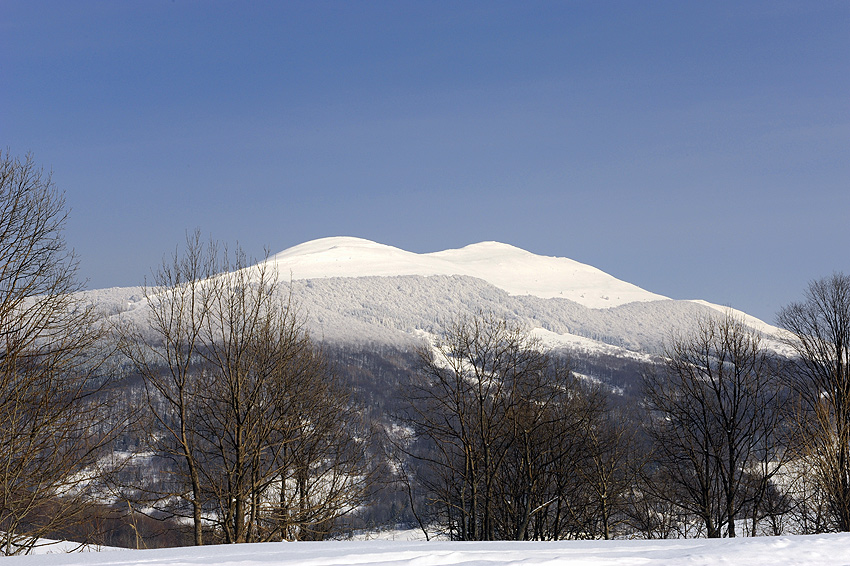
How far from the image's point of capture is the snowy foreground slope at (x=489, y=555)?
652 centimetres

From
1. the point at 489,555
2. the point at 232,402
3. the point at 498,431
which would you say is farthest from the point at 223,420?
the point at 489,555

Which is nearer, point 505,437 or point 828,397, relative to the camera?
point 828,397

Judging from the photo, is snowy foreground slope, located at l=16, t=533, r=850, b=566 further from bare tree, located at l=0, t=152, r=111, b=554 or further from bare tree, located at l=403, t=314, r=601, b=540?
bare tree, located at l=403, t=314, r=601, b=540

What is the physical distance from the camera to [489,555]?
7.12 m

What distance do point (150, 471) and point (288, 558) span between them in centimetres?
8657

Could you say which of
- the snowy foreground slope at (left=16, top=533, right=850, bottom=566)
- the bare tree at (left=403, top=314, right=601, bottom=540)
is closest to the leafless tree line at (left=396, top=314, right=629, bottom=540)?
the bare tree at (left=403, top=314, right=601, bottom=540)

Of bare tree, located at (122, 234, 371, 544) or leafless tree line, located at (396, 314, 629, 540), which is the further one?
leafless tree line, located at (396, 314, 629, 540)

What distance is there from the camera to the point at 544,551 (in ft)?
24.6

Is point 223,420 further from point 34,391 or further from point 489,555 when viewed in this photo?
point 489,555

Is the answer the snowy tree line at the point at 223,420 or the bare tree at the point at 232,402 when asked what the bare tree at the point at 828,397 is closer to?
the snowy tree line at the point at 223,420

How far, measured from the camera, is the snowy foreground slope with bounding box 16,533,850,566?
257 inches

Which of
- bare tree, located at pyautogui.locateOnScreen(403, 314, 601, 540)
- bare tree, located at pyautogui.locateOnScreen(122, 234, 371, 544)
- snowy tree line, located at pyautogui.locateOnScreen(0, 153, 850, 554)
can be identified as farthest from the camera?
bare tree, located at pyautogui.locateOnScreen(403, 314, 601, 540)

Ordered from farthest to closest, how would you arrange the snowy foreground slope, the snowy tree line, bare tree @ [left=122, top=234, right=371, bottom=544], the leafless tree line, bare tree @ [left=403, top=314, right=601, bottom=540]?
the leafless tree line, bare tree @ [left=403, top=314, right=601, bottom=540], bare tree @ [left=122, top=234, right=371, bottom=544], the snowy tree line, the snowy foreground slope

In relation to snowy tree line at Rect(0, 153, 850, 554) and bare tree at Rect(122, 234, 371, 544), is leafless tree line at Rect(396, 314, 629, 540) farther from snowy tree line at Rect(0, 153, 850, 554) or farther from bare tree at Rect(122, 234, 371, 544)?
bare tree at Rect(122, 234, 371, 544)
